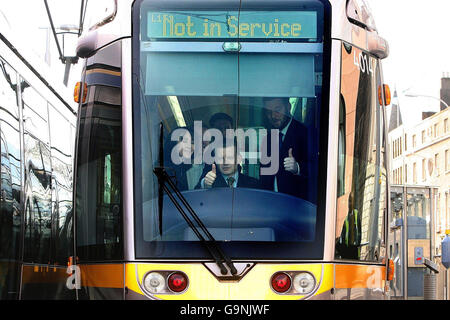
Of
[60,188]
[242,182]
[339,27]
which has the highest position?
[339,27]

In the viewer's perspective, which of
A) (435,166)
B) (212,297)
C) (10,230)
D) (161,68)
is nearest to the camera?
(212,297)

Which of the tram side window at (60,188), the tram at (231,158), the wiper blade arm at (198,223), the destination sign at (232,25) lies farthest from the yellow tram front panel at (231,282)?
the tram side window at (60,188)

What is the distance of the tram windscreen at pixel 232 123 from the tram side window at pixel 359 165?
0.79ft

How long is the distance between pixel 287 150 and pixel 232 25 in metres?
1.15

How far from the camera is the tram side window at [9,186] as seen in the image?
9742mm

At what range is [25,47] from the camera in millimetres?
11328

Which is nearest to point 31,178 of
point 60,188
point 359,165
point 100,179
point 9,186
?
point 9,186

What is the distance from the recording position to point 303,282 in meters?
7.62

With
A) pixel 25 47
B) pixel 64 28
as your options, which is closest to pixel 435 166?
pixel 64 28

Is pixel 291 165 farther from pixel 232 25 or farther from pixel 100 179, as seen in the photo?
pixel 100 179

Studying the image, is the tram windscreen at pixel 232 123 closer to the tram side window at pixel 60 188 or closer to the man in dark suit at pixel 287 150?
the man in dark suit at pixel 287 150

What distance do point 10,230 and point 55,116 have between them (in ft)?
12.0
